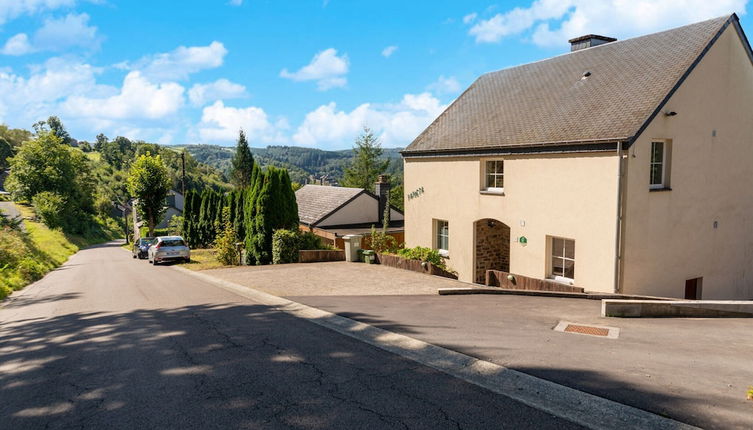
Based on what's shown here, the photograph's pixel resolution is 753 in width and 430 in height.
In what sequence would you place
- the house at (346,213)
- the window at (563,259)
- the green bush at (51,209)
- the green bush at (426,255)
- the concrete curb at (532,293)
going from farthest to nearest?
the green bush at (51,209), the house at (346,213), the green bush at (426,255), the window at (563,259), the concrete curb at (532,293)

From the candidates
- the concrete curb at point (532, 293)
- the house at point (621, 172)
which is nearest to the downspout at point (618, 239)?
the house at point (621, 172)

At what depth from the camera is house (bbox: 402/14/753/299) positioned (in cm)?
1416

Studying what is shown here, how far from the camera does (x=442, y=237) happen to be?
2061 centimetres

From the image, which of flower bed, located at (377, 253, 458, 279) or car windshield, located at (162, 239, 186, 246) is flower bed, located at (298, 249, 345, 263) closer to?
flower bed, located at (377, 253, 458, 279)

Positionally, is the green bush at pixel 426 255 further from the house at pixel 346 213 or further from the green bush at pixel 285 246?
the house at pixel 346 213

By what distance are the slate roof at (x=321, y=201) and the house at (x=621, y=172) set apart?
12.3 meters

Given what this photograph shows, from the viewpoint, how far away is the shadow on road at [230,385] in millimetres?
4734

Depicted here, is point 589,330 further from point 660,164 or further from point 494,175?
Answer: point 494,175

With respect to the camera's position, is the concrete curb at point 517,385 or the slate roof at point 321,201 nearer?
the concrete curb at point 517,385

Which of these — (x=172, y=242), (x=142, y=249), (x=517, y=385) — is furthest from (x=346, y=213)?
(x=517, y=385)

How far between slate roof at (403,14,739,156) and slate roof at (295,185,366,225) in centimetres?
1050

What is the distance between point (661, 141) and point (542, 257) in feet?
16.7

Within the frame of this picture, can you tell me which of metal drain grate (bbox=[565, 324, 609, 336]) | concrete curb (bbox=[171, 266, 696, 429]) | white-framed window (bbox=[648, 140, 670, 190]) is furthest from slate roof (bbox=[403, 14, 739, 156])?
concrete curb (bbox=[171, 266, 696, 429])

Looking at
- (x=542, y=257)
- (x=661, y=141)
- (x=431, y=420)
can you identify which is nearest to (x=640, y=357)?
(x=431, y=420)
